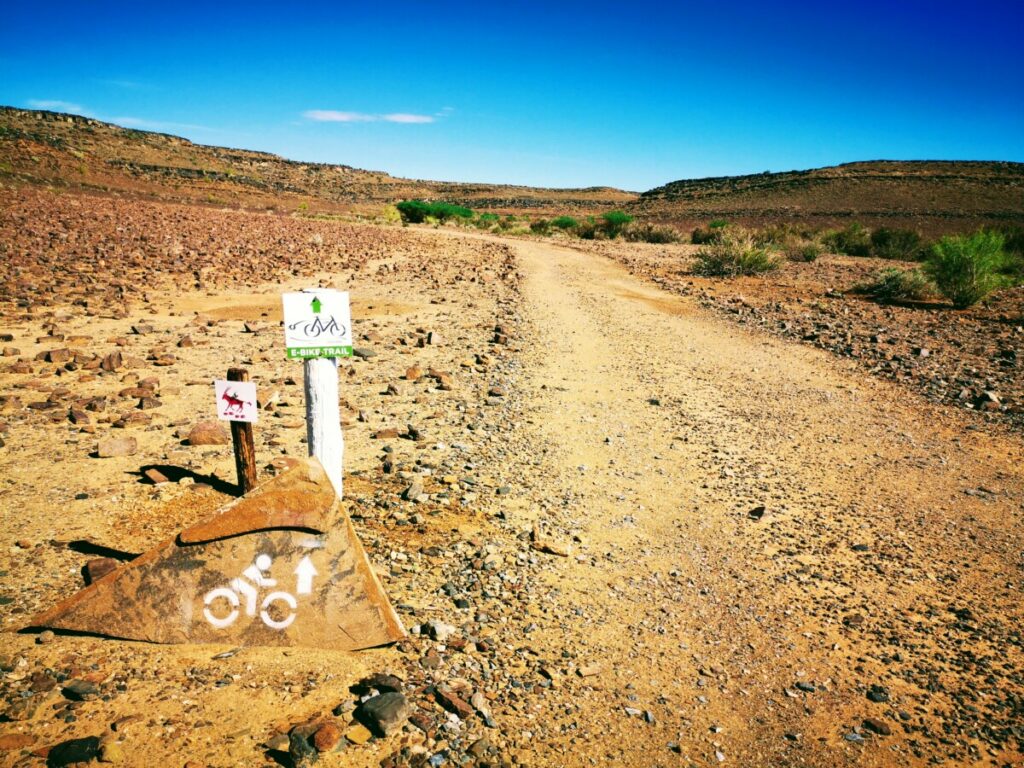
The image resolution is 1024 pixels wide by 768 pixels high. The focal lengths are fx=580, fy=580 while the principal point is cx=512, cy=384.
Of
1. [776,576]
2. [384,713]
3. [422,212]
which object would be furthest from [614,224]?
[384,713]

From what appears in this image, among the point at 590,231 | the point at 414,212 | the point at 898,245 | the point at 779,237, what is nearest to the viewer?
the point at 898,245

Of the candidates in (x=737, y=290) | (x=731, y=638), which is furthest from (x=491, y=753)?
(x=737, y=290)

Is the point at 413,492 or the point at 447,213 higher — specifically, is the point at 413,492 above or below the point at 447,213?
below

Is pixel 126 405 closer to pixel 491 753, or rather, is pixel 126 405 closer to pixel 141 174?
pixel 491 753

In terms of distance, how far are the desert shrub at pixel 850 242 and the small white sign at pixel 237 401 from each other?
97.4 ft

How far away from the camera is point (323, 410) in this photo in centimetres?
378

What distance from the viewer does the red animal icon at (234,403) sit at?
3.51 m

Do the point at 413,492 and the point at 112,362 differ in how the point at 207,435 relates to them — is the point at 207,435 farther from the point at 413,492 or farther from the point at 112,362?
the point at 112,362

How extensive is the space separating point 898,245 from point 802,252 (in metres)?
6.14

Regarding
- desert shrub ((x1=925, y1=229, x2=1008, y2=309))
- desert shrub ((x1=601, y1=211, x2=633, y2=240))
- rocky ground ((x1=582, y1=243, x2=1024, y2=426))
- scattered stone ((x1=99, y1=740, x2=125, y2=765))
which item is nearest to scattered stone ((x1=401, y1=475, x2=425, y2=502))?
scattered stone ((x1=99, y1=740, x2=125, y2=765))

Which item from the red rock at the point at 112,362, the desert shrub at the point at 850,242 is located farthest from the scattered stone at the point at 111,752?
the desert shrub at the point at 850,242

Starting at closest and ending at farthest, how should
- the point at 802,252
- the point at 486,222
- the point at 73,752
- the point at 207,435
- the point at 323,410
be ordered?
Result: the point at 73,752 < the point at 323,410 < the point at 207,435 < the point at 802,252 < the point at 486,222

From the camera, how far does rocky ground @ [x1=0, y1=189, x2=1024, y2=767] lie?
2.48 m

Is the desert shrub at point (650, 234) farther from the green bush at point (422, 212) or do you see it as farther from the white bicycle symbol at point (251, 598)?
the white bicycle symbol at point (251, 598)
